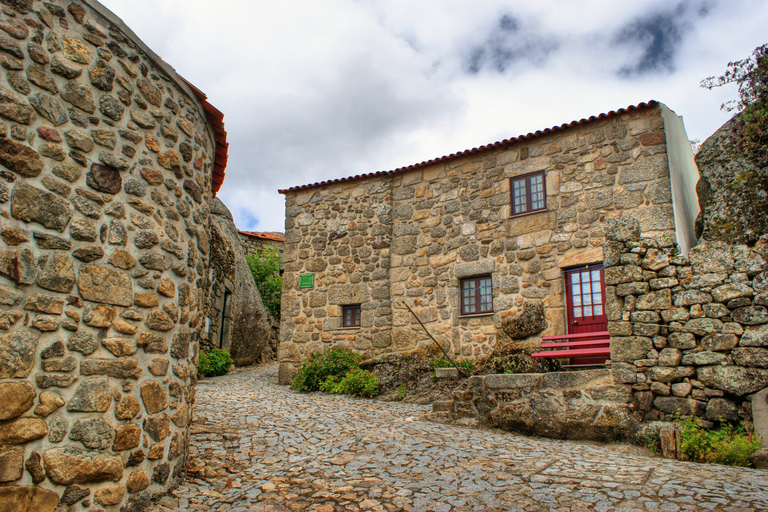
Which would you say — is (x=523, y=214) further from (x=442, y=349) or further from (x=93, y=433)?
(x=93, y=433)

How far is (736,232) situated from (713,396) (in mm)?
2318

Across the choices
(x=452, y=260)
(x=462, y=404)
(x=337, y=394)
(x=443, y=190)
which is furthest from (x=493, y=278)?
(x=337, y=394)

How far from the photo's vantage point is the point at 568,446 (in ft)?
18.3

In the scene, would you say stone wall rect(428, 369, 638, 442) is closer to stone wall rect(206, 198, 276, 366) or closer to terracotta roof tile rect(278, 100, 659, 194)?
terracotta roof tile rect(278, 100, 659, 194)

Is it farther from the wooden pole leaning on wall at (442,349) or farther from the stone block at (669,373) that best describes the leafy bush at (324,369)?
the stone block at (669,373)

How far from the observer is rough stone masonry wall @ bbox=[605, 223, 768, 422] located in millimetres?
5059

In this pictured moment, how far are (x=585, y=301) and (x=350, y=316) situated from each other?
4.71m

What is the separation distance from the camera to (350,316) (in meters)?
10.8

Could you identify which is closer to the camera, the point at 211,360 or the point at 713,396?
the point at 713,396

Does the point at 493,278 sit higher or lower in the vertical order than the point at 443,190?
lower

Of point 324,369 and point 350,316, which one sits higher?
point 350,316

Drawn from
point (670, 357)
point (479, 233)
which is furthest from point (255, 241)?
point (670, 357)

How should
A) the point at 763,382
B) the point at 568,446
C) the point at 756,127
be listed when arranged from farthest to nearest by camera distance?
the point at 756,127, the point at 568,446, the point at 763,382

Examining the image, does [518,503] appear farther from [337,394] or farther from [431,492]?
[337,394]
